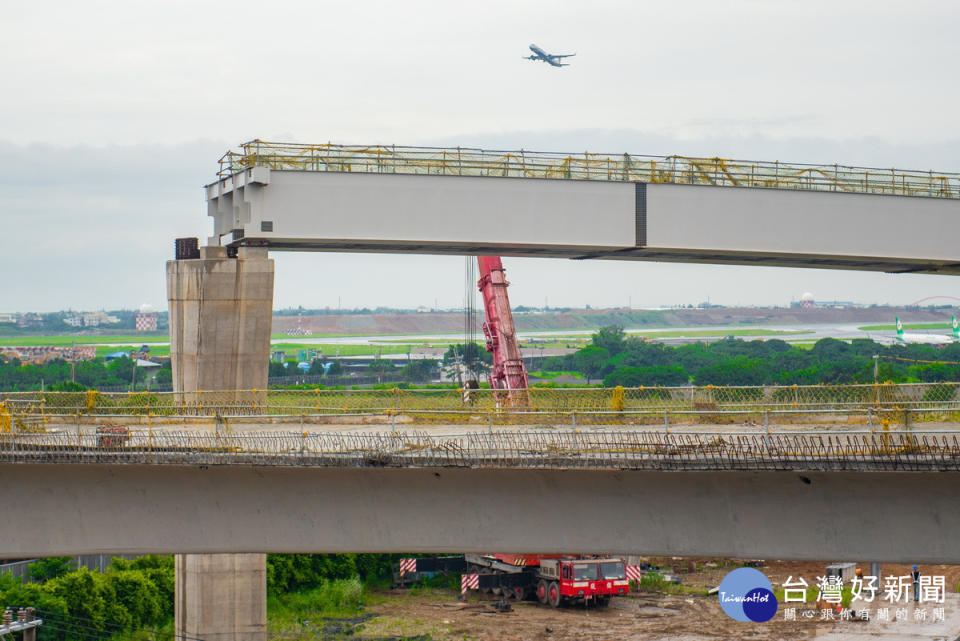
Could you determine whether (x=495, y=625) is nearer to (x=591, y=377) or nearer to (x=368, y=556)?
(x=368, y=556)

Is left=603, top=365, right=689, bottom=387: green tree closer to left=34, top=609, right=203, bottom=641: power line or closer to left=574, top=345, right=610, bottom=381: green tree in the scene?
left=574, top=345, right=610, bottom=381: green tree

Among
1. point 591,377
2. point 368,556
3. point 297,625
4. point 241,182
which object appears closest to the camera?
point 241,182

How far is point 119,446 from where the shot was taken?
19531mm

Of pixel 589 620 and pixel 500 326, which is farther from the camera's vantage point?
pixel 500 326

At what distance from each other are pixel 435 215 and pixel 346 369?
436 feet

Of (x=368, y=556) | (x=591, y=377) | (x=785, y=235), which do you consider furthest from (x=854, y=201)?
(x=591, y=377)

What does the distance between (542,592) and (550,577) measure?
0.92 metres

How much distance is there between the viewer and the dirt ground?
35.6m

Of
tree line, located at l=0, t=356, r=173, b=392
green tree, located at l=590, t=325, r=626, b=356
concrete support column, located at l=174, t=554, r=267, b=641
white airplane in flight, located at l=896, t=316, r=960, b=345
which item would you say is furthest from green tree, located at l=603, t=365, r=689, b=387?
concrete support column, located at l=174, t=554, r=267, b=641

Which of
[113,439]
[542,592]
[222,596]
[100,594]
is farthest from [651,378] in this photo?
[113,439]

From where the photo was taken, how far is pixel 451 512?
64.0 ft

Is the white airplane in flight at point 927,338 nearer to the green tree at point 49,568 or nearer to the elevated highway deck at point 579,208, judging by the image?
the elevated highway deck at point 579,208

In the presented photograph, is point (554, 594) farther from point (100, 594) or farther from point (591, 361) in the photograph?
point (591, 361)

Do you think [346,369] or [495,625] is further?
[346,369]
